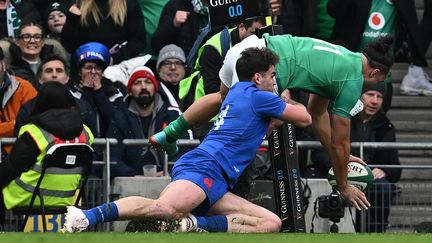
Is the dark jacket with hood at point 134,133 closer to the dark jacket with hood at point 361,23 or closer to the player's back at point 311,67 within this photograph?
the dark jacket with hood at point 361,23

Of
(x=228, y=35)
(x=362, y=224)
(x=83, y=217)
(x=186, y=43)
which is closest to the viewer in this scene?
(x=83, y=217)

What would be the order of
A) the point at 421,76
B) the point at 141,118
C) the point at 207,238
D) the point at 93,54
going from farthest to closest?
the point at 421,76 → the point at 93,54 → the point at 141,118 → the point at 207,238

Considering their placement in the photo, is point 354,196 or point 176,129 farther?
point 176,129

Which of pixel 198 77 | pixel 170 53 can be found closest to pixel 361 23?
pixel 170 53

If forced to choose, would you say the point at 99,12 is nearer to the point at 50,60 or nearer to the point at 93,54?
the point at 93,54

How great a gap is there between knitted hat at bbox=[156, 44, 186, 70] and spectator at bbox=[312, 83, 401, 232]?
215 cm

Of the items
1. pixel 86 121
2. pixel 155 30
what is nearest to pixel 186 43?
pixel 155 30

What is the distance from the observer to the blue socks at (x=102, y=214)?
13.8 meters

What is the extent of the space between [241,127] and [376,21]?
575 cm

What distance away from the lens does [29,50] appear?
18531 millimetres

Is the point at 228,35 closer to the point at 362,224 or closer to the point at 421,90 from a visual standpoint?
the point at 362,224

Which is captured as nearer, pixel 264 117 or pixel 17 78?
pixel 264 117

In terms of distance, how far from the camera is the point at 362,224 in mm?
17484

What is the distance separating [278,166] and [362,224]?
85.5 inches
